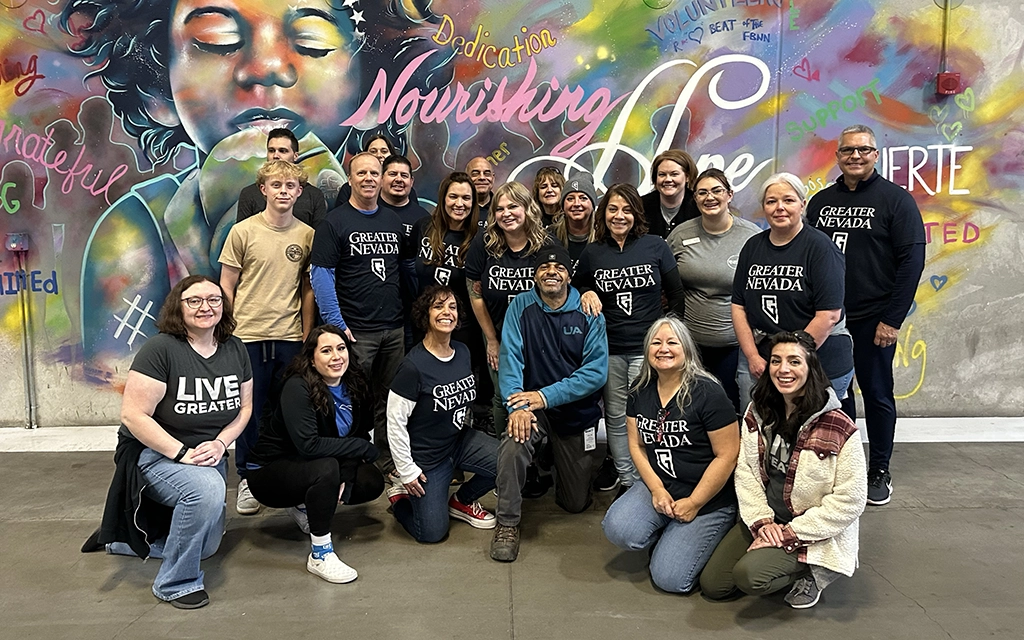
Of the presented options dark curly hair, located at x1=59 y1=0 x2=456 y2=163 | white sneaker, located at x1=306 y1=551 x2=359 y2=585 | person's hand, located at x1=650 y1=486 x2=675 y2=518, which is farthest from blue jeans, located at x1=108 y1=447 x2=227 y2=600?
dark curly hair, located at x1=59 y1=0 x2=456 y2=163

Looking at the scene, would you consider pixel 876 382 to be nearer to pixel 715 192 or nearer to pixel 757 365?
pixel 757 365

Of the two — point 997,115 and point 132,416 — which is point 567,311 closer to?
point 132,416

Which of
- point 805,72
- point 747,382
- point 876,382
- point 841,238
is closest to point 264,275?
point 747,382

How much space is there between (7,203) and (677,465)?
4394 millimetres

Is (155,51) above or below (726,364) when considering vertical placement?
above

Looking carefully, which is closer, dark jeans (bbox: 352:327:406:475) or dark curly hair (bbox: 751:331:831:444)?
dark curly hair (bbox: 751:331:831:444)

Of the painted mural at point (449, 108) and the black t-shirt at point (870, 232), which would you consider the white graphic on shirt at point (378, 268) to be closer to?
the painted mural at point (449, 108)

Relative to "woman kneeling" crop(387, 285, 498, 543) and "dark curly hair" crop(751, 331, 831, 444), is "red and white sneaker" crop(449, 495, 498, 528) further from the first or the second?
"dark curly hair" crop(751, 331, 831, 444)

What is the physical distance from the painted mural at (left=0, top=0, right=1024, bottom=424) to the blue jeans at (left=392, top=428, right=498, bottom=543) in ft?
6.68

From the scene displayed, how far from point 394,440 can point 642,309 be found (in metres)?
1.29

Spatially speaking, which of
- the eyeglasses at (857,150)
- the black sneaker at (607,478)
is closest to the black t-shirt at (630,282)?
the black sneaker at (607,478)

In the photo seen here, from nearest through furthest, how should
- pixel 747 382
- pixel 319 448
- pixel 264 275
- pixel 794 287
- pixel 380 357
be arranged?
pixel 319 448 → pixel 794 287 → pixel 747 382 → pixel 264 275 → pixel 380 357

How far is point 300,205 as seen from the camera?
14.4 ft

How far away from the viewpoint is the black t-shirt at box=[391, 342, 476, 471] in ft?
11.6
